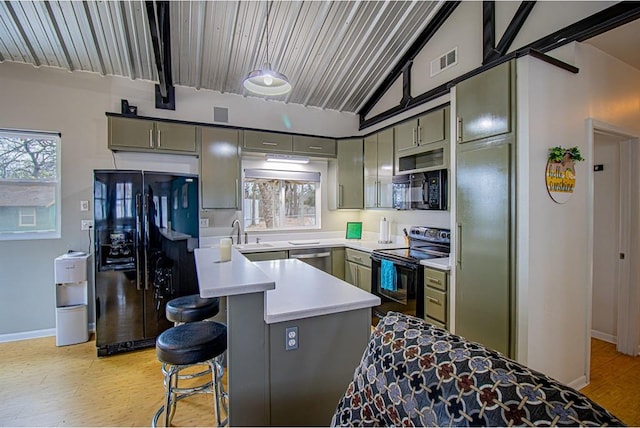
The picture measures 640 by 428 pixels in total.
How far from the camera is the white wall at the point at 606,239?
3.11 meters

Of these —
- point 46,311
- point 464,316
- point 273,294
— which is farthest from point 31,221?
point 464,316

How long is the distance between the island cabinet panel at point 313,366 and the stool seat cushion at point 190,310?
1018mm

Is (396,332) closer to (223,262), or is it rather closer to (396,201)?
(223,262)

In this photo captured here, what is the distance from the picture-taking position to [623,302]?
118 inches

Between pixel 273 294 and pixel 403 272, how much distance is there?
1815 mm

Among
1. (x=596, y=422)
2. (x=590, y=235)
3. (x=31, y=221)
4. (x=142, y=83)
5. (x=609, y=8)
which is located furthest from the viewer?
(x=142, y=83)

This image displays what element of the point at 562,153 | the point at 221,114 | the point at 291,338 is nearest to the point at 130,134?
the point at 221,114

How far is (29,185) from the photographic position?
11.5 ft

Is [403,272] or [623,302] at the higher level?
[403,272]

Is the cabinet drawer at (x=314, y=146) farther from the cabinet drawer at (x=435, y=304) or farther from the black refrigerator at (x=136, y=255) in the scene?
the cabinet drawer at (x=435, y=304)

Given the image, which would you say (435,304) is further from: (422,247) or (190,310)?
→ (190,310)

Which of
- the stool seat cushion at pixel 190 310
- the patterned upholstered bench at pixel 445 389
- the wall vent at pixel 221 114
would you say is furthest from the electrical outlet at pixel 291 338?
the wall vent at pixel 221 114

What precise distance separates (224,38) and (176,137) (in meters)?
1.25

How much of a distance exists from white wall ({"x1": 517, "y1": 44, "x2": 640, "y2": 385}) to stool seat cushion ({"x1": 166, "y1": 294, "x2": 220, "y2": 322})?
2255mm
